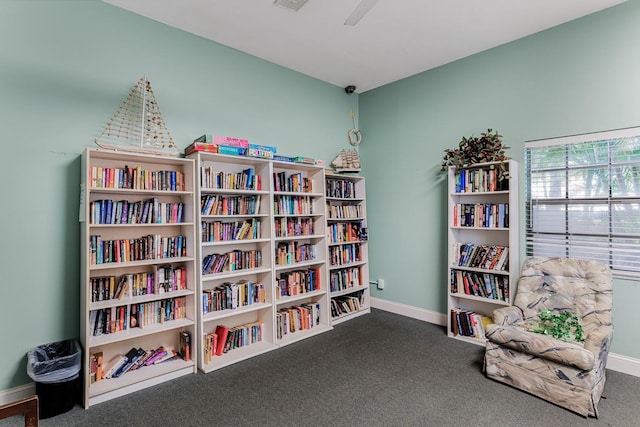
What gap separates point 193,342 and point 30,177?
5.84ft

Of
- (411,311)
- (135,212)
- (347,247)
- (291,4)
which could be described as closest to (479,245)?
(411,311)

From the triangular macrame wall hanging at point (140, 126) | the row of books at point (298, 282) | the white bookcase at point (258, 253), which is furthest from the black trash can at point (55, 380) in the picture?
the row of books at point (298, 282)

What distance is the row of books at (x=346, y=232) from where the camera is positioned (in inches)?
162

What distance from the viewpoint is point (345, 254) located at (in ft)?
13.9

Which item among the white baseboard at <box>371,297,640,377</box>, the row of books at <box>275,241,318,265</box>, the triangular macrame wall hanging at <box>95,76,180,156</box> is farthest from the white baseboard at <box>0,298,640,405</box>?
the triangular macrame wall hanging at <box>95,76,180,156</box>

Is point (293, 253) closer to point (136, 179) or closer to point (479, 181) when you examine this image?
point (136, 179)

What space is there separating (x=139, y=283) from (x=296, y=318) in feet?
5.32

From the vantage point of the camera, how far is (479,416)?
219cm

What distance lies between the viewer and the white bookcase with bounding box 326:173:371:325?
162 inches

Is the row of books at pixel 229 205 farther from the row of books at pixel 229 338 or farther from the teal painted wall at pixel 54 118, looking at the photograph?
the row of books at pixel 229 338

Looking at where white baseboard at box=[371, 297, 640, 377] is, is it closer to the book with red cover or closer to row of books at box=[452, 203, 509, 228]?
row of books at box=[452, 203, 509, 228]

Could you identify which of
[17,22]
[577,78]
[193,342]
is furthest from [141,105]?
[577,78]

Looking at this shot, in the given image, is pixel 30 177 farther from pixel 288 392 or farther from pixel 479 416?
pixel 479 416

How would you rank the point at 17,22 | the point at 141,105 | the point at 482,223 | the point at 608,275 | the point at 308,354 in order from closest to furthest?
1. the point at 17,22
2. the point at 608,275
3. the point at 141,105
4. the point at 308,354
5. the point at 482,223
